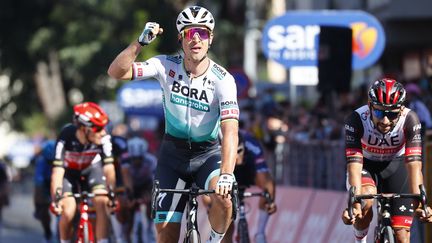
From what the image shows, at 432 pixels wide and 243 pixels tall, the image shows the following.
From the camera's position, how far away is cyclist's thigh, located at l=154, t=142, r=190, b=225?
1090 cm

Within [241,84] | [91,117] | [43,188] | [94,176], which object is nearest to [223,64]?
[241,84]

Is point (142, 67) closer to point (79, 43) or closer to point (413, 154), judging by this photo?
point (413, 154)

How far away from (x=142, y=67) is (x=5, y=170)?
14.3 m

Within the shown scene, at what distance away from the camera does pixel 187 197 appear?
11.1 metres

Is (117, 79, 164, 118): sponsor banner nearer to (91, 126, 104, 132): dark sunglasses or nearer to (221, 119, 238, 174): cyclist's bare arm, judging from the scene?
(91, 126, 104, 132): dark sunglasses

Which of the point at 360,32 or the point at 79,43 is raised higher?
the point at 79,43

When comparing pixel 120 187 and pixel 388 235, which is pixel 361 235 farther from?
pixel 120 187

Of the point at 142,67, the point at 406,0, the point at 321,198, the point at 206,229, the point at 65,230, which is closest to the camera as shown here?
the point at 142,67

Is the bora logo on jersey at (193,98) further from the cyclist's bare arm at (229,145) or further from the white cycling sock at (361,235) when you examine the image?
the white cycling sock at (361,235)

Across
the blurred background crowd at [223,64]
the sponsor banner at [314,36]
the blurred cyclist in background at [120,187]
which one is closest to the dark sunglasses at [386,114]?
the blurred background crowd at [223,64]

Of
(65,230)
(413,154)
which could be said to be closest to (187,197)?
A: (413,154)

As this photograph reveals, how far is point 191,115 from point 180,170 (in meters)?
0.49

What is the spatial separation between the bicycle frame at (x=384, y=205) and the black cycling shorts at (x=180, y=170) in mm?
1148

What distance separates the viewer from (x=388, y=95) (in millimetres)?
10859
